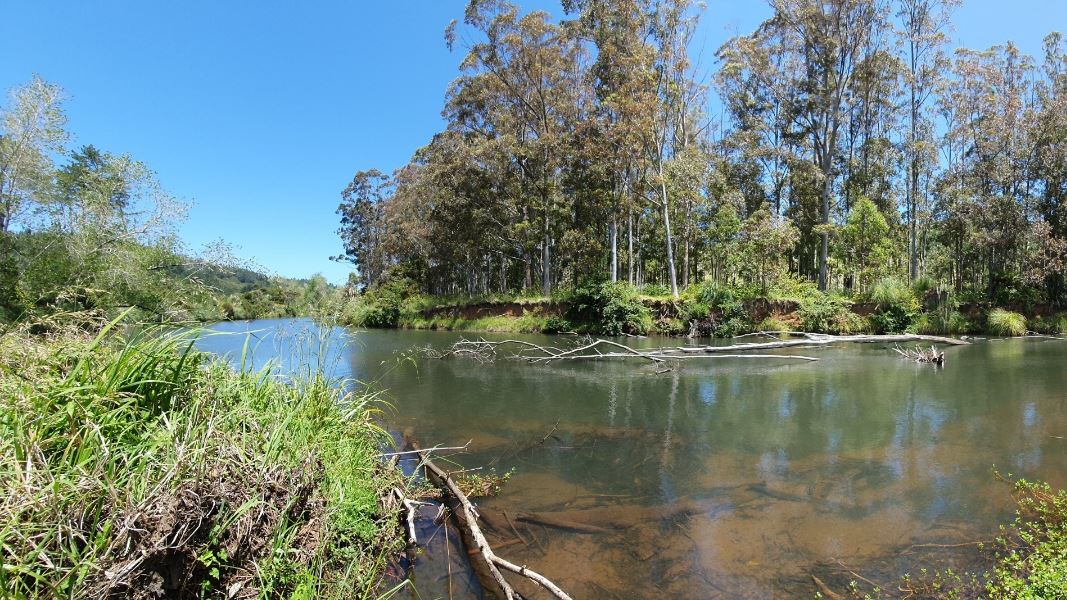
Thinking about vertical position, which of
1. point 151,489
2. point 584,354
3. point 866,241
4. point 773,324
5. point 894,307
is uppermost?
point 866,241

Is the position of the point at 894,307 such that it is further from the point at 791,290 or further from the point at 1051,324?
the point at 1051,324

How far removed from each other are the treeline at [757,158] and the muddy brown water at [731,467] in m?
13.8

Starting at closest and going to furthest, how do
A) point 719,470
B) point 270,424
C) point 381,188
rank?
point 270,424 → point 719,470 → point 381,188

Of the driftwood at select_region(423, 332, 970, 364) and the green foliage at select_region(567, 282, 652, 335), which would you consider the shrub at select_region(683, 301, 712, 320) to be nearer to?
the green foliage at select_region(567, 282, 652, 335)

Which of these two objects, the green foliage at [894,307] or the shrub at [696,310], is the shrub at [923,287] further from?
the shrub at [696,310]

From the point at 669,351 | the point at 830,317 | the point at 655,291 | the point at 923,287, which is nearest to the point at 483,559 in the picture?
the point at 669,351

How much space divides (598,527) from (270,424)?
3139mm

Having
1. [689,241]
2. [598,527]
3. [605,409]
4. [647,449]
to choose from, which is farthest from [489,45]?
[598,527]

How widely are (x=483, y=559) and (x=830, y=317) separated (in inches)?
932

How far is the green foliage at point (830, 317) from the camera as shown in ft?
74.3

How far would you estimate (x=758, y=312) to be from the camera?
2473 cm

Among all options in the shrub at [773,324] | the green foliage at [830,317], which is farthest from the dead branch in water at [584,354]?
the green foliage at [830,317]

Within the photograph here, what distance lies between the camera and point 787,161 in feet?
90.9

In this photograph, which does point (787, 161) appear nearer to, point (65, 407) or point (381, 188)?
point (65, 407)
